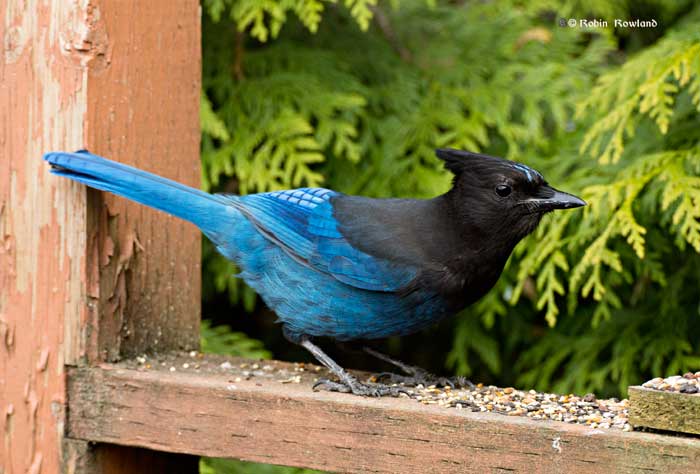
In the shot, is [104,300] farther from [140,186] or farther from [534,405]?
[534,405]

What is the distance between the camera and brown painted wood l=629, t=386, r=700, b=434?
6.82 ft

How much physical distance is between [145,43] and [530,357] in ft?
6.60

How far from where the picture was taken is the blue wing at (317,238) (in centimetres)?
285

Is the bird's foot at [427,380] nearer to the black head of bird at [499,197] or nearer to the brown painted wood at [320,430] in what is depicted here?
the brown painted wood at [320,430]

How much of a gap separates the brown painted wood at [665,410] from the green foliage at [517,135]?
3.64ft

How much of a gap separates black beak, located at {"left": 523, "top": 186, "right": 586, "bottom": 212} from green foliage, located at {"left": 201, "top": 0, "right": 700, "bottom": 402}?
1.56 feet

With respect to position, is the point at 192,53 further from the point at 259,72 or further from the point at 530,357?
the point at 530,357

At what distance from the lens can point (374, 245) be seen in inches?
115

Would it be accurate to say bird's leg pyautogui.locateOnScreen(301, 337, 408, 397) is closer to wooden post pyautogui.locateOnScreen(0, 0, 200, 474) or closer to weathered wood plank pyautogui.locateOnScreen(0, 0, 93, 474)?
wooden post pyautogui.locateOnScreen(0, 0, 200, 474)

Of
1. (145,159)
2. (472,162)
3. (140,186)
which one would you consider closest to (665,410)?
(472,162)

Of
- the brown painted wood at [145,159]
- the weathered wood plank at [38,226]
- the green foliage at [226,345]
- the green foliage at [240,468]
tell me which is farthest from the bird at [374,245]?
the green foliage at [240,468]

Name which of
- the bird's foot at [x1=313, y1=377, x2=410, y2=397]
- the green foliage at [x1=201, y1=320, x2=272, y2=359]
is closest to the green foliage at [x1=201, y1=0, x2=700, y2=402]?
the green foliage at [x1=201, y1=320, x2=272, y2=359]

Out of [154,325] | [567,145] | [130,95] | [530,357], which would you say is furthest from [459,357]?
[130,95]

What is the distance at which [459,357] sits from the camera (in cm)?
412
